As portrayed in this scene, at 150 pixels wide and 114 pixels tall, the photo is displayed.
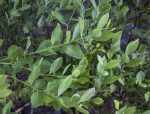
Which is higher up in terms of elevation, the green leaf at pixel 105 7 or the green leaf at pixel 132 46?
the green leaf at pixel 105 7

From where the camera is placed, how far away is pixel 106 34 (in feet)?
1.17

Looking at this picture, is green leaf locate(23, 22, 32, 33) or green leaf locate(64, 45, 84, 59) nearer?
green leaf locate(64, 45, 84, 59)

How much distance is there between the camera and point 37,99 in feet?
1.06

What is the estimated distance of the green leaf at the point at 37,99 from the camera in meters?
0.31

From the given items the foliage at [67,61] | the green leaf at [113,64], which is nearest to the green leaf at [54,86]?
the foliage at [67,61]

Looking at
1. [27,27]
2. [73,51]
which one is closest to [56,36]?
[73,51]

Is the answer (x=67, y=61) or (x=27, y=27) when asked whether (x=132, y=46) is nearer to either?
(x=67, y=61)

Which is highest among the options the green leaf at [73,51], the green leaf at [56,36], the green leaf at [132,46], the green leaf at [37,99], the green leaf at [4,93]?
the green leaf at [56,36]

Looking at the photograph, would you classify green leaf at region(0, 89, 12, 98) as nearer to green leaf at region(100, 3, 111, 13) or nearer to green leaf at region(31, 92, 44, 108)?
green leaf at region(31, 92, 44, 108)

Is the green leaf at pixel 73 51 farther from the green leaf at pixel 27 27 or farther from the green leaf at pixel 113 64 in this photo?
the green leaf at pixel 27 27

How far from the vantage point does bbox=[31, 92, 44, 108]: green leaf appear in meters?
0.31

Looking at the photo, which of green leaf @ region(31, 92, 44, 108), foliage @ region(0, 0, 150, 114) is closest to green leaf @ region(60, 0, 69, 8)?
foliage @ region(0, 0, 150, 114)

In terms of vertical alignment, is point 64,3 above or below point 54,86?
above

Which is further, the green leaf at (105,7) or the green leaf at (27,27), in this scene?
the green leaf at (27,27)
